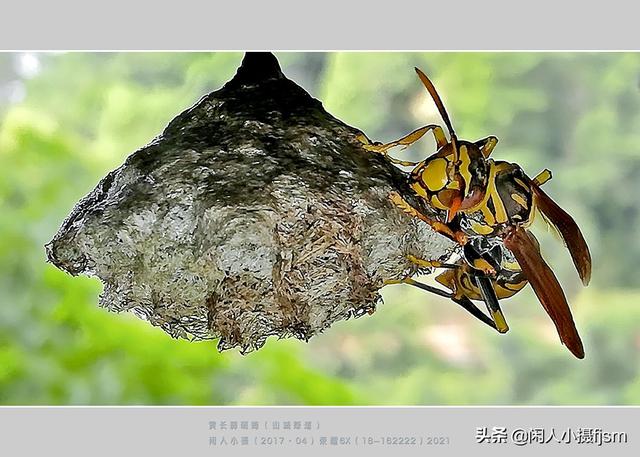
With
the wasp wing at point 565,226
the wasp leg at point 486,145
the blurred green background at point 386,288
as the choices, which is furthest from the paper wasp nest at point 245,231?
the blurred green background at point 386,288

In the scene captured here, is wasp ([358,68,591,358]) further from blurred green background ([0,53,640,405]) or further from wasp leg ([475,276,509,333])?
blurred green background ([0,53,640,405])

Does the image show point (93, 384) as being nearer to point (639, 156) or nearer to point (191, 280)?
point (191, 280)

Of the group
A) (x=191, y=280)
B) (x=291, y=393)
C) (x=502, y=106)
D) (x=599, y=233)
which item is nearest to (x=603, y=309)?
(x=599, y=233)

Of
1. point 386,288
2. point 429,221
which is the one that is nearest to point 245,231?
point 429,221

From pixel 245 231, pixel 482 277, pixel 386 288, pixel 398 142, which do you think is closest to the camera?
pixel 245 231

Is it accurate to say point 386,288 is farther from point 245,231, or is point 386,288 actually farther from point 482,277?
point 245,231

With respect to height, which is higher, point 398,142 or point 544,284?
point 398,142
